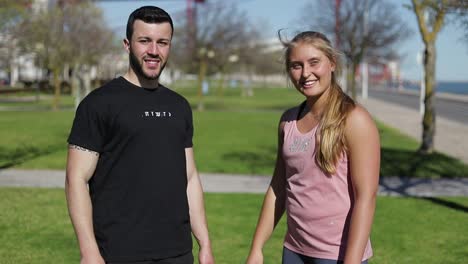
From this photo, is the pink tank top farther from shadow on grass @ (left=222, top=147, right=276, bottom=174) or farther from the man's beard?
shadow on grass @ (left=222, top=147, right=276, bottom=174)

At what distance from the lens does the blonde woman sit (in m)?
2.44

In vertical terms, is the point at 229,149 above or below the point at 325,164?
below

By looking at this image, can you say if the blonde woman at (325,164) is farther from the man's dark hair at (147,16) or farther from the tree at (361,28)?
the tree at (361,28)

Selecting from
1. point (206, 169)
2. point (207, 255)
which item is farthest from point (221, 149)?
point (207, 255)

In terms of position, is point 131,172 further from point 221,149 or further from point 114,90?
point 221,149

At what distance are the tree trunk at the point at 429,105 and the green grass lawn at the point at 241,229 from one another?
536cm

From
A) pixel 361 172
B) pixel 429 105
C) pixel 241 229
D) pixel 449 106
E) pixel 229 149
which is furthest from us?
pixel 449 106

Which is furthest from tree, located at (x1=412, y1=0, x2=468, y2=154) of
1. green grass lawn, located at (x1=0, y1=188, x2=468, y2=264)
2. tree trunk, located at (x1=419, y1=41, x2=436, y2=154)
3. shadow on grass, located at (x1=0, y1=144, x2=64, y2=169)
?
shadow on grass, located at (x1=0, y1=144, x2=64, y2=169)

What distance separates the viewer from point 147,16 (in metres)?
2.77

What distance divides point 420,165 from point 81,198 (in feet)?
36.7

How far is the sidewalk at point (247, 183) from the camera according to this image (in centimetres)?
988

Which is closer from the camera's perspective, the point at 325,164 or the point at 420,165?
the point at 325,164

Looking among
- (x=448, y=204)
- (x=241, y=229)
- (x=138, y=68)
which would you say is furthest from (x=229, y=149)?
(x=138, y=68)

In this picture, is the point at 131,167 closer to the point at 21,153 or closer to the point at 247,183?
the point at 247,183
